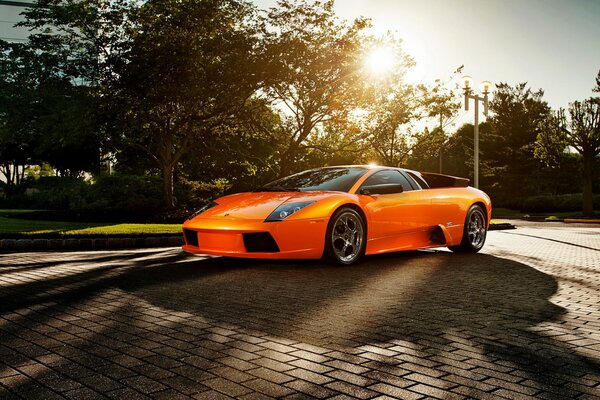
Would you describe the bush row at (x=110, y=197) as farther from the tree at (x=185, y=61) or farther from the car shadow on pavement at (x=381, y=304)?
the car shadow on pavement at (x=381, y=304)

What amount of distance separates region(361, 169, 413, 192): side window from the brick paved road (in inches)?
59.8

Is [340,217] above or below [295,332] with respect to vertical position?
above

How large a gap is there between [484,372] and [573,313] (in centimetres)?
213

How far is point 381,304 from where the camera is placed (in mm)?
5125

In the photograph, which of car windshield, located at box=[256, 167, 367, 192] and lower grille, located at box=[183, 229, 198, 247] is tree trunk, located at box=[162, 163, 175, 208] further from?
lower grille, located at box=[183, 229, 198, 247]

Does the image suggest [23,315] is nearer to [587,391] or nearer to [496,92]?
[587,391]

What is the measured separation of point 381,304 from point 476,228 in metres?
5.13

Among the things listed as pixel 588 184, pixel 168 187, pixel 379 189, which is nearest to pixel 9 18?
pixel 168 187

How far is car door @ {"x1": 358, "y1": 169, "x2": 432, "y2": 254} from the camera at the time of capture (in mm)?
7926

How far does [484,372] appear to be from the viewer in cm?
320

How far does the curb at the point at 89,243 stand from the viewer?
10.6 metres

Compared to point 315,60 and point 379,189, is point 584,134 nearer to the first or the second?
point 315,60

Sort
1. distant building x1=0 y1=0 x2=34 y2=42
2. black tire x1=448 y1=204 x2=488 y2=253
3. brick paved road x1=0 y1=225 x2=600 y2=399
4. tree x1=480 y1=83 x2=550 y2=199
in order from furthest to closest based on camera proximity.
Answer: distant building x1=0 y1=0 x2=34 y2=42, tree x1=480 y1=83 x2=550 y2=199, black tire x1=448 y1=204 x2=488 y2=253, brick paved road x1=0 y1=225 x2=600 y2=399

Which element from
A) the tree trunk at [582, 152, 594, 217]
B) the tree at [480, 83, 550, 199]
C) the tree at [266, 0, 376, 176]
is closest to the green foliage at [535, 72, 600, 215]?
the tree trunk at [582, 152, 594, 217]
